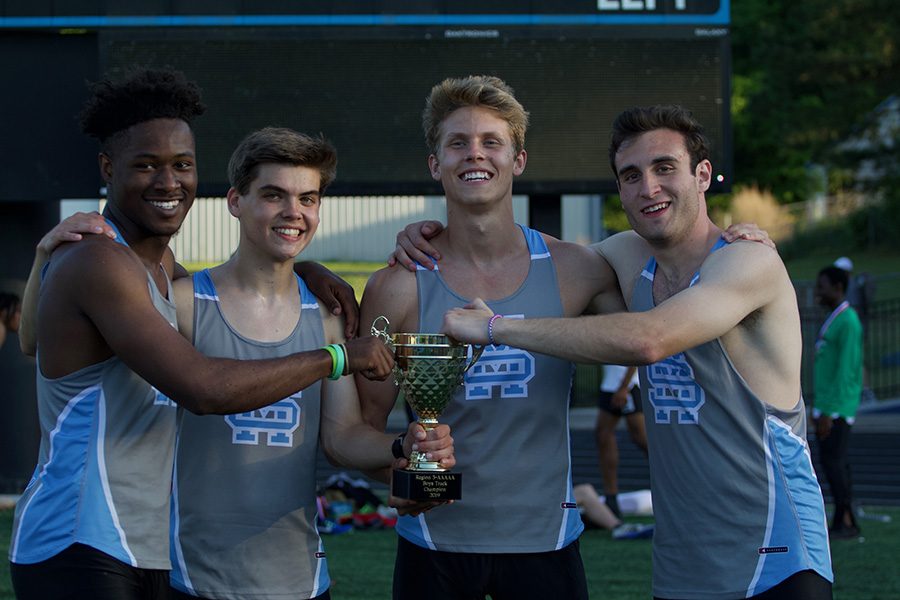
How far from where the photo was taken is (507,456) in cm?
405

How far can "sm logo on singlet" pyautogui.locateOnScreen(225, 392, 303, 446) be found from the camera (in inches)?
153

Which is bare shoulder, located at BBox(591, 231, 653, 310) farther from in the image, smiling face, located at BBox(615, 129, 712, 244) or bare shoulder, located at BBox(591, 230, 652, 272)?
smiling face, located at BBox(615, 129, 712, 244)

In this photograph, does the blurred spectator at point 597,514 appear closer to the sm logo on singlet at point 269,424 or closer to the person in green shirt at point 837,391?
the person in green shirt at point 837,391

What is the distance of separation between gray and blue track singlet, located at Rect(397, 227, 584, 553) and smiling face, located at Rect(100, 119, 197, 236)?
97 cm

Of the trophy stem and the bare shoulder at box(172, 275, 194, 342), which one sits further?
the bare shoulder at box(172, 275, 194, 342)

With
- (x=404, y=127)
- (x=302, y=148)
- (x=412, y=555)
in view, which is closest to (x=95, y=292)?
(x=302, y=148)

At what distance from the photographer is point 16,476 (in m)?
9.95

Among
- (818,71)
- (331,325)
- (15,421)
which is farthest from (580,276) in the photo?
(818,71)

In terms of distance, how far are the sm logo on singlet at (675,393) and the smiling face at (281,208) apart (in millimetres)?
1237

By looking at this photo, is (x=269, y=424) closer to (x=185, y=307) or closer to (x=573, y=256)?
(x=185, y=307)

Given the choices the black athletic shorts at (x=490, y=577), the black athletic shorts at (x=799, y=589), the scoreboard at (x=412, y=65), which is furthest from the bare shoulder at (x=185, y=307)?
the scoreboard at (x=412, y=65)

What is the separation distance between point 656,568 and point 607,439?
19.8ft

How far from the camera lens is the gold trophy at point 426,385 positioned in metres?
Result: 3.72

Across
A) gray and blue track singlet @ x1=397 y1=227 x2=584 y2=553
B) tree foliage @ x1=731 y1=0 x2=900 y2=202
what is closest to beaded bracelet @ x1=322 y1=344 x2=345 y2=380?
gray and blue track singlet @ x1=397 y1=227 x2=584 y2=553
